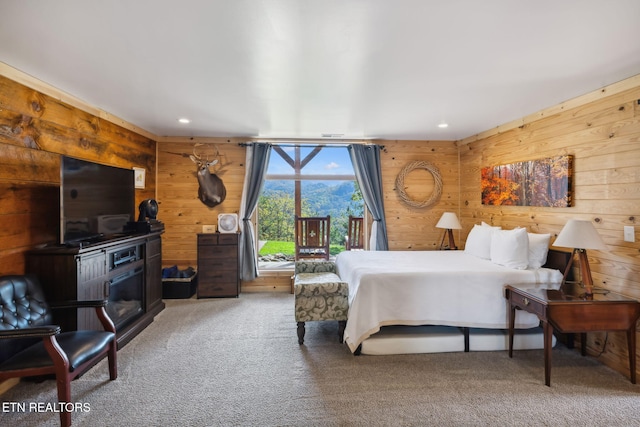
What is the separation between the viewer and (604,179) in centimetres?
258

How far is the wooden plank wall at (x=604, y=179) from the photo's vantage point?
7.76 ft

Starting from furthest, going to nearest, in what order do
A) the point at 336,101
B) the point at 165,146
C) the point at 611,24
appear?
the point at 165,146 → the point at 336,101 → the point at 611,24

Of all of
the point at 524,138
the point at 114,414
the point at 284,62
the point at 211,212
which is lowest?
the point at 114,414

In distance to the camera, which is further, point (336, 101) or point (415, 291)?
point (336, 101)

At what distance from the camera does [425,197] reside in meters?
4.81

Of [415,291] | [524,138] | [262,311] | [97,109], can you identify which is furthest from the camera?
[262,311]

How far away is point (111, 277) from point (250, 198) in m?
2.19

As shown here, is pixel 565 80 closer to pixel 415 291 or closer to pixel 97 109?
pixel 415 291

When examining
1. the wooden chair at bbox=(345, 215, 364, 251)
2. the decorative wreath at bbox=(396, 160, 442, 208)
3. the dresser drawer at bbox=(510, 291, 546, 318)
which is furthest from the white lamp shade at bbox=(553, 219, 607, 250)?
the wooden chair at bbox=(345, 215, 364, 251)

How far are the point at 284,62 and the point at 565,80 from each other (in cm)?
235

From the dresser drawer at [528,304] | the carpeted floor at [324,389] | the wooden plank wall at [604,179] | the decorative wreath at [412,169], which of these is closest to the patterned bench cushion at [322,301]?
the carpeted floor at [324,389]

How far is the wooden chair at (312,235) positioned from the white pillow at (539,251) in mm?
2479

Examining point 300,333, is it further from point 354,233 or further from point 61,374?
point 354,233

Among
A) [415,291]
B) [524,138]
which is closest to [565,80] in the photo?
[524,138]
